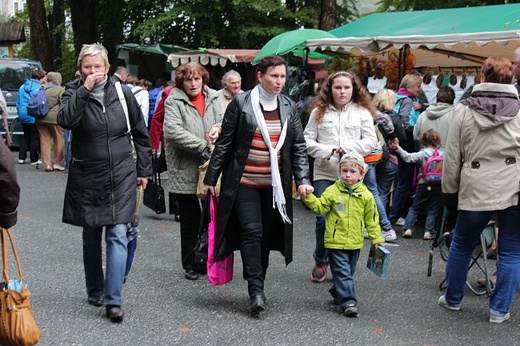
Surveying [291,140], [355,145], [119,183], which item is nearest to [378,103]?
[355,145]

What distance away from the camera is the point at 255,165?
19.6 feet

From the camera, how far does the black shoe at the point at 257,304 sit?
5.81 meters

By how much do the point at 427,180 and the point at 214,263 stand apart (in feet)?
12.6

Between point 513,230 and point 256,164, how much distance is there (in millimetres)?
1882

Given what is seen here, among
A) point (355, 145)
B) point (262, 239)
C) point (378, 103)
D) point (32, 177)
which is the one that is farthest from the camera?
point (32, 177)

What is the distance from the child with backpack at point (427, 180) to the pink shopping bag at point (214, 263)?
3698 millimetres

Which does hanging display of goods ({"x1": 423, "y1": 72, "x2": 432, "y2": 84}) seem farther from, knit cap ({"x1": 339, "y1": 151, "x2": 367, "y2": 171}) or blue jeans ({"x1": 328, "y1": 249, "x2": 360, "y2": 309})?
blue jeans ({"x1": 328, "y1": 249, "x2": 360, "y2": 309})

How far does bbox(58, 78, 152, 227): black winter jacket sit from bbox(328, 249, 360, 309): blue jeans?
5.04 ft

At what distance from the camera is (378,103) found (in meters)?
9.72

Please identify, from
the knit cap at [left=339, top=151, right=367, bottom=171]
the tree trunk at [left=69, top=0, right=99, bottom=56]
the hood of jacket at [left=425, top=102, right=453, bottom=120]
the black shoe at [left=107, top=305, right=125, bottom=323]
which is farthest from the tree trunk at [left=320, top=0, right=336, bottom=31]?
the black shoe at [left=107, top=305, right=125, bottom=323]

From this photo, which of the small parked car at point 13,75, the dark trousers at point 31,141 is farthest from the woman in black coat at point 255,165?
the small parked car at point 13,75

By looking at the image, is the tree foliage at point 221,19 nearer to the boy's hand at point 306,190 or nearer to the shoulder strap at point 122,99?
the boy's hand at point 306,190

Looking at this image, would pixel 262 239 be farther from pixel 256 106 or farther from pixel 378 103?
pixel 378 103

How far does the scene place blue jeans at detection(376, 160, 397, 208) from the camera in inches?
388
